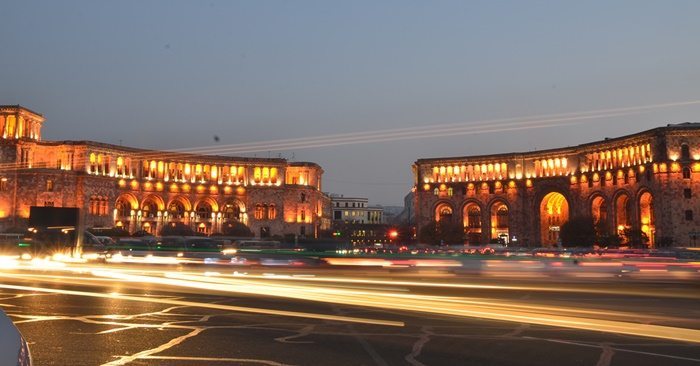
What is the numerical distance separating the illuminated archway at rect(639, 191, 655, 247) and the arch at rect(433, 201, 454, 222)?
34.1m

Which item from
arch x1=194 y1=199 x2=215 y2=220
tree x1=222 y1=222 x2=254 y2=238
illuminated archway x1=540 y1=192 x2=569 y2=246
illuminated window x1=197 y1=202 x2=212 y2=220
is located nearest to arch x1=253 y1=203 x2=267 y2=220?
arch x1=194 y1=199 x2=215 y2=220

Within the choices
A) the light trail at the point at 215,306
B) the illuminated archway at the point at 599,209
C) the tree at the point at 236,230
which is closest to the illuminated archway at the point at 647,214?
the illuminated archway at the point at 599,209

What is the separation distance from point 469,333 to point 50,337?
668 cm

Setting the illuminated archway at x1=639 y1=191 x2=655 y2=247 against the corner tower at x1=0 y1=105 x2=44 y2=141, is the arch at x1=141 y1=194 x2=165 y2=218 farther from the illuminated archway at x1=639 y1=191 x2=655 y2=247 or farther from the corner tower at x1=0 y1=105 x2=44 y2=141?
the illuminated archway at x1=639 y1=191 x2=655 y2=247

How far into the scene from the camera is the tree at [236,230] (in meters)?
97.6

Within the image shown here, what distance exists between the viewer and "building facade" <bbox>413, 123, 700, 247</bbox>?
80.9 m

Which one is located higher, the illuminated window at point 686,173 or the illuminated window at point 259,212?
the illuminated window at point 686,173

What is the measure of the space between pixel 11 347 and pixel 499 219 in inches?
4319

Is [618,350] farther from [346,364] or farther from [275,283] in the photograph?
[275,283]

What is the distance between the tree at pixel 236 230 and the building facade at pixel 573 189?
31.3 meters

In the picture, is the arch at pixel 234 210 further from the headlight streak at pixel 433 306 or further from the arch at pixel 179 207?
the headlight streak at pixel 433 306

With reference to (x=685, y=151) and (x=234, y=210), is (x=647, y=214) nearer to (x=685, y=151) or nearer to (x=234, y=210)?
(x=685, y=151)

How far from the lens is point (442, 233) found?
98625 mm

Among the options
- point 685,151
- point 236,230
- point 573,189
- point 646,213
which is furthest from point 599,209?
point 236,230
